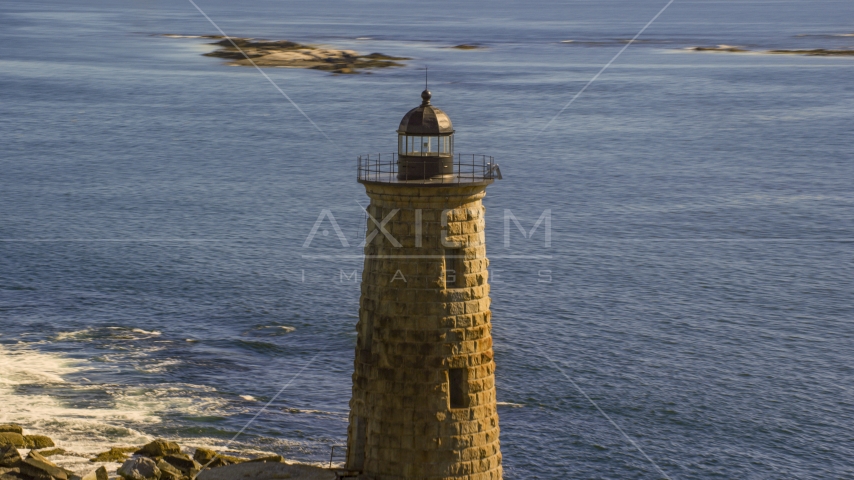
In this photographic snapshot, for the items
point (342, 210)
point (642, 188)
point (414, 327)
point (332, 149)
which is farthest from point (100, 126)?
point (414, 327)

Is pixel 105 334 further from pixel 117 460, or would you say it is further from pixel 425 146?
pixel 425 146

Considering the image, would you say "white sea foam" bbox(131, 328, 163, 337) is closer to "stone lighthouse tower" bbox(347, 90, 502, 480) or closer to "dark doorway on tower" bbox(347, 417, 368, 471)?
"dark doorway on tower" bbox(347, 417, 368, 471)

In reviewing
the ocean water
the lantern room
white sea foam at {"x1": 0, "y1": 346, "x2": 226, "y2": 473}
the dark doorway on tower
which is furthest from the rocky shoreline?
the lantern room

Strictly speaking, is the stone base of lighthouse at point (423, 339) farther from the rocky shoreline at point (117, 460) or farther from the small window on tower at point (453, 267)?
the rocky shoreline at point (117, 460)

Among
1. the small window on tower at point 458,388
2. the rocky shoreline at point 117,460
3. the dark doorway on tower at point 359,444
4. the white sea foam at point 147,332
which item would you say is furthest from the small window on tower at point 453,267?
the white sea foam at point 147,332

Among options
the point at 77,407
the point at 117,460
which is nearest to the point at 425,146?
the point at 117,460

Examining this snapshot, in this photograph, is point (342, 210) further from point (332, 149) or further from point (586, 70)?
point (586, 70)
